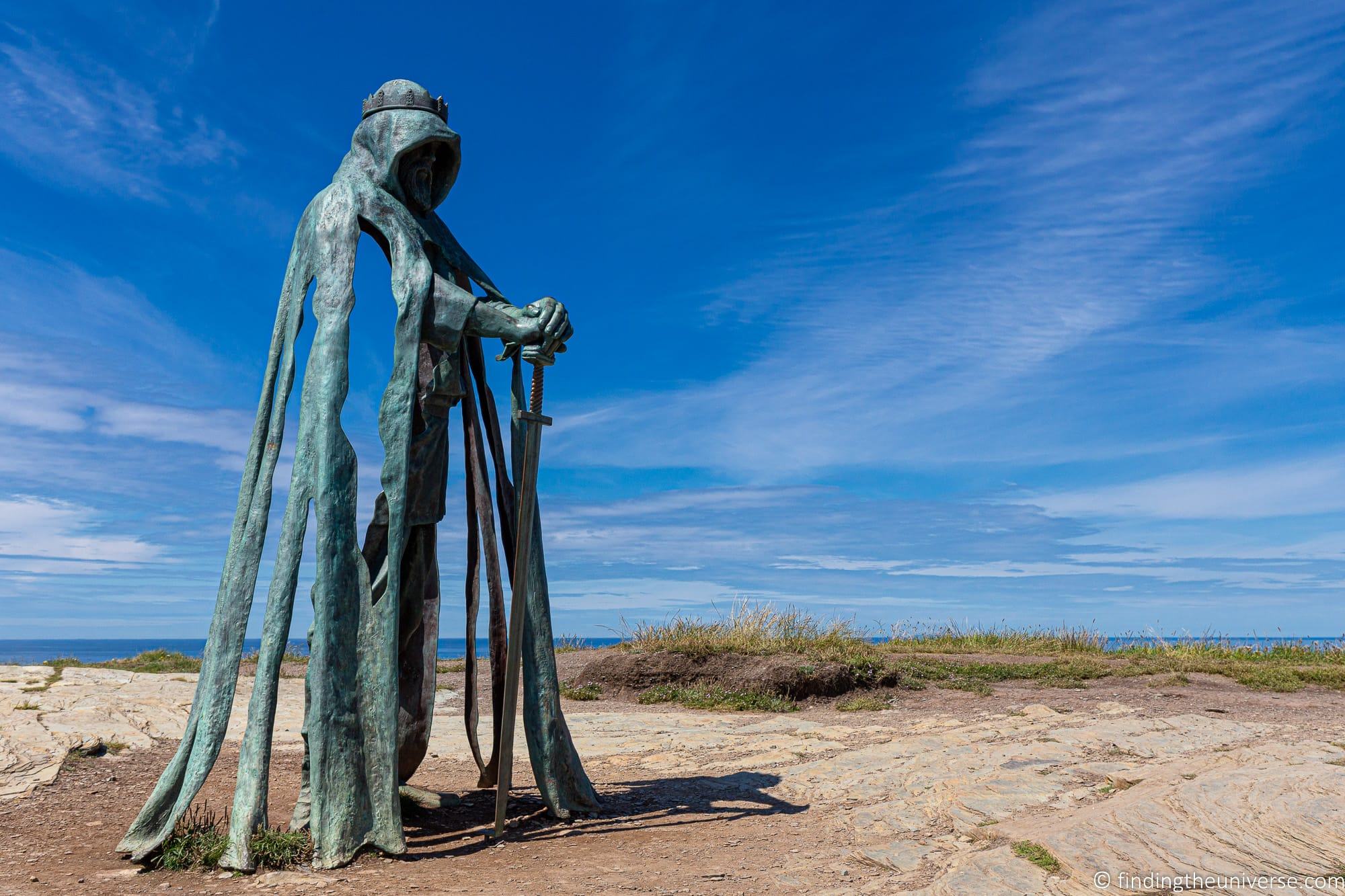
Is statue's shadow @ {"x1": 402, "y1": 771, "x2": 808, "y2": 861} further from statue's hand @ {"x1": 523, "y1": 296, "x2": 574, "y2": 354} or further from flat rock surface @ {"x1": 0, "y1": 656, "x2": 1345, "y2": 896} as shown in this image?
statue's hand @ {"x1": 523, "y1": 296, "x2": 574, "y2": 354}

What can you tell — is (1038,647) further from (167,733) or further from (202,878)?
(202,878)

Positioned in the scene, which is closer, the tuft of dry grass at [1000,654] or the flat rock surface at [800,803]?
the flat rock surface at [800,803]

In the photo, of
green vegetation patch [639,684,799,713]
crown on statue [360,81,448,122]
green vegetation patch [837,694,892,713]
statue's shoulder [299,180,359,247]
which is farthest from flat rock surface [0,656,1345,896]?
crown on statue [360,81,448,122]

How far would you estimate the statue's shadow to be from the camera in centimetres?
511

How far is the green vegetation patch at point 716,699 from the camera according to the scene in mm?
11094

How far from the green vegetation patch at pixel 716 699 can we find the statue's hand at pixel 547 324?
22.9 feet

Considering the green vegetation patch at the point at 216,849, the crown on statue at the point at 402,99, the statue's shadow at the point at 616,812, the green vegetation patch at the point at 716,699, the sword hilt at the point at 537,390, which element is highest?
the crown on statue at the point at 402,99

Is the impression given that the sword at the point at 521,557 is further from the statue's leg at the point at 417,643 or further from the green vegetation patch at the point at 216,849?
the green vegetation patch at the point at 216,849

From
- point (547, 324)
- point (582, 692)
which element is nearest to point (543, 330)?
point (547, 324)

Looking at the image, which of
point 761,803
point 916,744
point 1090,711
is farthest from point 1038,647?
point 761,803

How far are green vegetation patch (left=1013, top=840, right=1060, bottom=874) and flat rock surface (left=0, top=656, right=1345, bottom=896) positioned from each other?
0.12 feet

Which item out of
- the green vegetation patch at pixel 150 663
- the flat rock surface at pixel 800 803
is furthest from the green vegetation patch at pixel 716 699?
the green vegetation patch at pixel 150 663

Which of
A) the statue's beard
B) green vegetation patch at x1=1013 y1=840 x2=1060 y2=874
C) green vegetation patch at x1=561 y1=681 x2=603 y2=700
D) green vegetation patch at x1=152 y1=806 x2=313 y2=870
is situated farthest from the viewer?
green vegetation patch at x1=561 y1=681 x2=603 y2=700

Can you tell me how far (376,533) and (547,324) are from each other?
1.50 m
